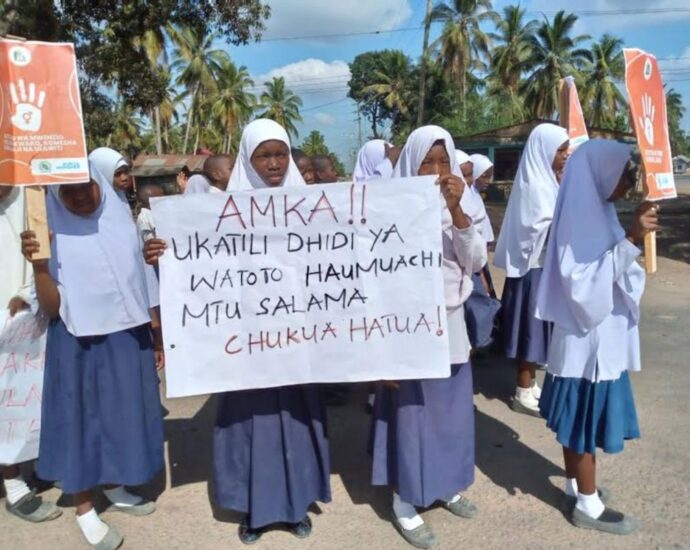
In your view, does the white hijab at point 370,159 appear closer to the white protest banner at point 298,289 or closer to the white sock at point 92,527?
the white protest banner at point 298,289

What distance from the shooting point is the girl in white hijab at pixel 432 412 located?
2600 mm

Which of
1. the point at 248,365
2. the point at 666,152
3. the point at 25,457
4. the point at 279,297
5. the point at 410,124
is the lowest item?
the point at 25,457

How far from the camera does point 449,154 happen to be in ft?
8.63

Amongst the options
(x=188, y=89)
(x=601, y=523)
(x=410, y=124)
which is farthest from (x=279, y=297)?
(x=410, y=124)

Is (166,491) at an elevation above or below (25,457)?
below

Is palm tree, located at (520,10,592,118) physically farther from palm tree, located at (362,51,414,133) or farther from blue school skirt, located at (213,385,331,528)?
blue school skirt, located at (213,385,331,528)

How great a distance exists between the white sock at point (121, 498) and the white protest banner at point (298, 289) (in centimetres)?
86

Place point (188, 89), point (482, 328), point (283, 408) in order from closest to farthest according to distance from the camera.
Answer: point (283, 408), point (482, 328), point (188, 89)

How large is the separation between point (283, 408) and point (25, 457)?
134 centimetres

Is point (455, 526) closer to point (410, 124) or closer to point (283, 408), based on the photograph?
point (283, 408)

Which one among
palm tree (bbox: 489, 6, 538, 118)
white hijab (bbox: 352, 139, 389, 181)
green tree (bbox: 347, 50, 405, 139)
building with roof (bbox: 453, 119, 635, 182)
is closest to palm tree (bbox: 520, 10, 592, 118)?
palm tree (bbox: 489, 6, 538, 118)

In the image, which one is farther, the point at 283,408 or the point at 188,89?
the point at 188,89

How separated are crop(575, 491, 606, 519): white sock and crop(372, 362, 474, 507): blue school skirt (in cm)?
53

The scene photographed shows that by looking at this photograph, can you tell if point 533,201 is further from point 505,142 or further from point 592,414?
point 505,142
